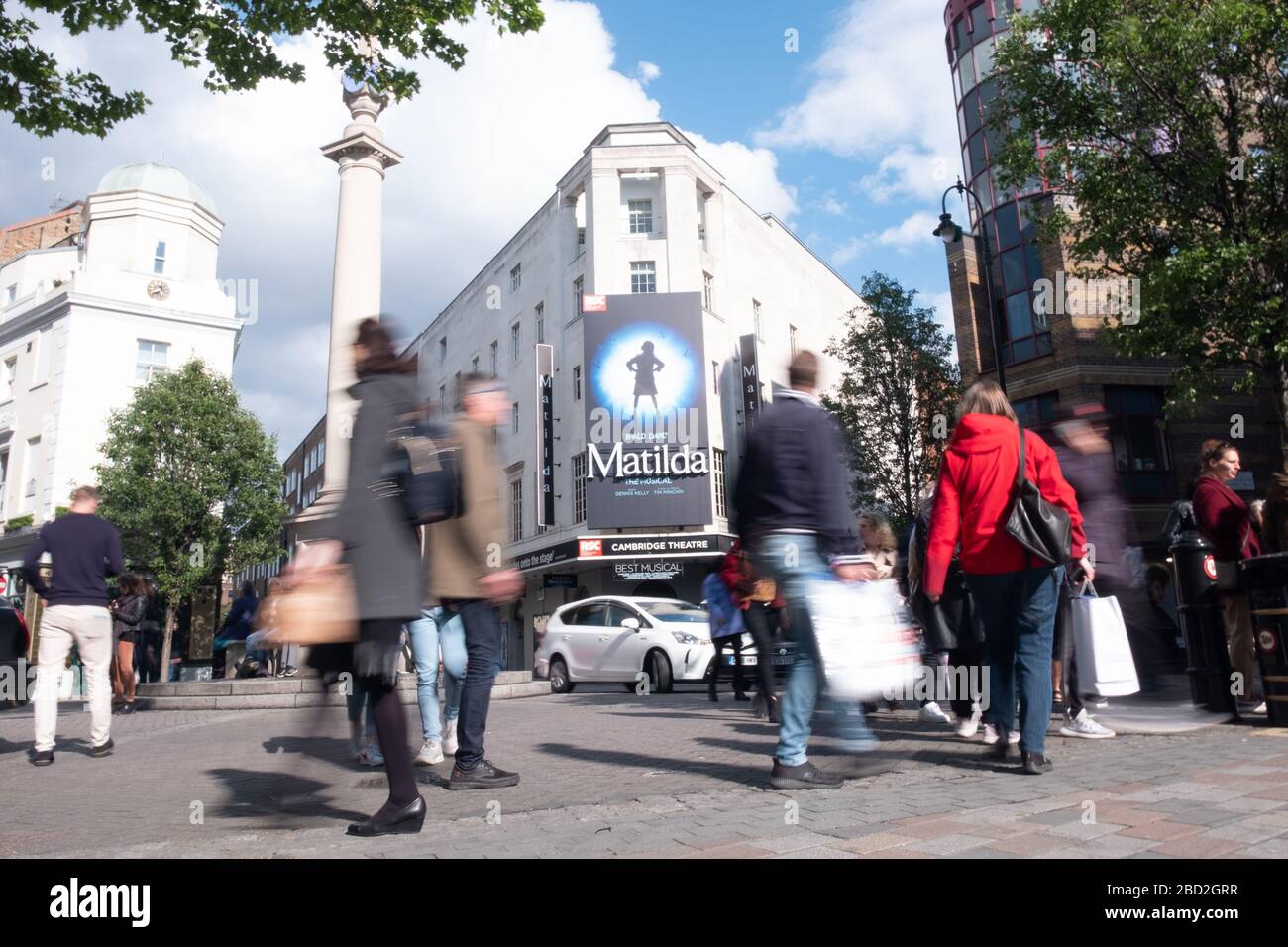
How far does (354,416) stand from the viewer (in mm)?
3756

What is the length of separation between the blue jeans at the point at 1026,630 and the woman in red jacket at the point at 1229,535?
291 cm

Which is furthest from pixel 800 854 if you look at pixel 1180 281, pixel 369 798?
pixel 1180 281

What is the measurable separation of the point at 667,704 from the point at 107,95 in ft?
26.3

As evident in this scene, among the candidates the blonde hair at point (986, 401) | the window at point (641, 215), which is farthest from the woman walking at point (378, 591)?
the window at point (641, 215)

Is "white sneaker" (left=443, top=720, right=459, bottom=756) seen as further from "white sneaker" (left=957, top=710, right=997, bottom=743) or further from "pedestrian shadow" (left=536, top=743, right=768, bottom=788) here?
"white sneaker" (left=957, top=710, right=997, bottom=743)

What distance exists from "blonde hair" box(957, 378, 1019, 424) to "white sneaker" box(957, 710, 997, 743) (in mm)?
2373

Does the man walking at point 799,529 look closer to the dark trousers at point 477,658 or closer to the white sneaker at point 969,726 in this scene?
the dark trousers at point 477,658

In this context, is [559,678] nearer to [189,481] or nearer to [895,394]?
[895,394]

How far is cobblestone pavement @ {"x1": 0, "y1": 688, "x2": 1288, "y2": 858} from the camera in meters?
3.10

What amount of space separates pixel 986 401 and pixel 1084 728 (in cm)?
259

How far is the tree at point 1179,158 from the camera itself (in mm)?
15367

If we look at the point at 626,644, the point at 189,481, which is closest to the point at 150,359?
the point at 189,481

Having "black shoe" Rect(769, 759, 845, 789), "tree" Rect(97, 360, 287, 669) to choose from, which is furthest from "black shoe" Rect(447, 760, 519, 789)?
"tree" Rect(97, 360, 287, 669)
